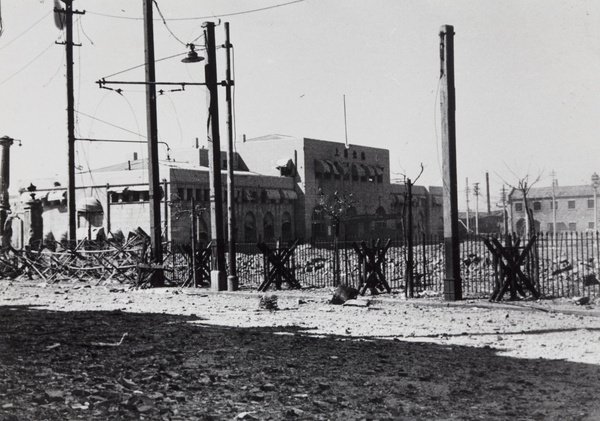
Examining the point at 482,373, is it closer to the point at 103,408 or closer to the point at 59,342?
the point at 103,408

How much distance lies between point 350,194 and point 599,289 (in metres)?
57.3

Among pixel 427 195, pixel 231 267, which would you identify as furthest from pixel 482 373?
pixel 427 195

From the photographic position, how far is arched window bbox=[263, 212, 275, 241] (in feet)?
214

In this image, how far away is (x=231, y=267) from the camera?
2123 cm

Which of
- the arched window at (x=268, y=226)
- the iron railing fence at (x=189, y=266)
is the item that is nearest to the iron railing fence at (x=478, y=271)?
the iron railing fence at (x=189, y=266)

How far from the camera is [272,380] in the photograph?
7.87 m

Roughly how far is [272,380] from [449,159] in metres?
10.1

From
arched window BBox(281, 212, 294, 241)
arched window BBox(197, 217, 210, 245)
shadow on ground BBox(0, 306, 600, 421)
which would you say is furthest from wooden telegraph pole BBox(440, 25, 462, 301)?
arched window BBox(281, 212, 294, 241)

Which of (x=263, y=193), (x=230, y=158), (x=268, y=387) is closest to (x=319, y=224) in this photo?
(x=263, y=193)

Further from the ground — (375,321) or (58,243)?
(58,243)

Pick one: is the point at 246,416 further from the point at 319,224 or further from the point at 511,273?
the point at 319,224

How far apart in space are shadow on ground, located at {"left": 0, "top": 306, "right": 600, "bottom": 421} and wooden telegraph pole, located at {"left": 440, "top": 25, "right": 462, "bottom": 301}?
6.05m

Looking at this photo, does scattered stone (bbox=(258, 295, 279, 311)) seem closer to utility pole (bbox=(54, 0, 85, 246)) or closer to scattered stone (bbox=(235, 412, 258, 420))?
scattered stone (bbox=(235, 412, 258, 420))

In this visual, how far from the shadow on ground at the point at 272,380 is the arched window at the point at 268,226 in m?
53.7
